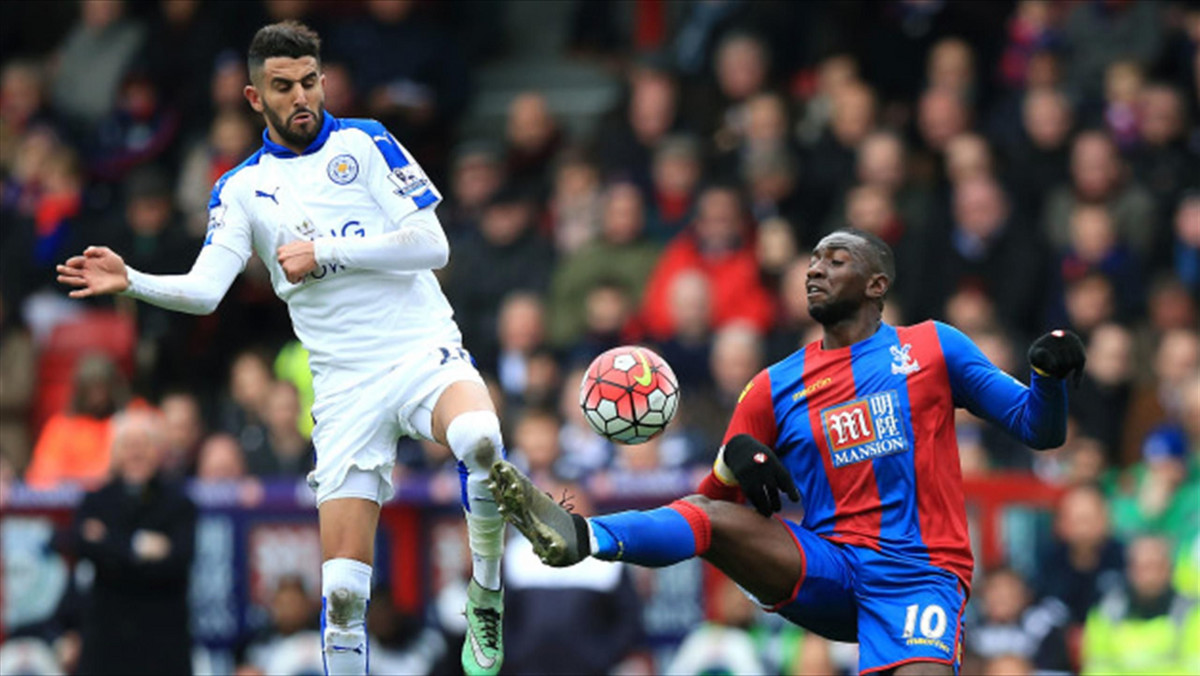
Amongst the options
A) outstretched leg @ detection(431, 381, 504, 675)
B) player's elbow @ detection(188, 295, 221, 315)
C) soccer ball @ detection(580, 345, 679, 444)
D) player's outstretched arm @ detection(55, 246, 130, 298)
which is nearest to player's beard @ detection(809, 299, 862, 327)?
soccer ball @ detection(580, 345, 679, 444)

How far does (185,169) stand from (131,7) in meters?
2.21

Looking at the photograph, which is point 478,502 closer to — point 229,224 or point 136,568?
point 229,224

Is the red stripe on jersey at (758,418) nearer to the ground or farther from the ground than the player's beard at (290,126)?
nearer to the ground

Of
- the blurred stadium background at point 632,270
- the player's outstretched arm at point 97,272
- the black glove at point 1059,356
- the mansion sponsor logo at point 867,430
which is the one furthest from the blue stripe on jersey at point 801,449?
the blurred stadium background at point 632,270

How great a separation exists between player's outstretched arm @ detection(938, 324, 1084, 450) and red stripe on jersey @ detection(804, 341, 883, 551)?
42cm

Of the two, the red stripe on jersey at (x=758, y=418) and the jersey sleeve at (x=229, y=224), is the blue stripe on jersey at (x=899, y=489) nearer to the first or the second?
the red stripe on jersey at (x=758, y=418)

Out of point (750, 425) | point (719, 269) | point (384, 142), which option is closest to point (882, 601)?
point (750, 425)

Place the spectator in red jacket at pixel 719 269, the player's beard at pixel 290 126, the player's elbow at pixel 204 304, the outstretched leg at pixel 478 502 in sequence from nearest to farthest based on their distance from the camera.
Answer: the outstretched leg at pixel 478 502, the player's elbow at pixel 204 304, the player's beard at pixel 290 126, the spectator in red jacket at pixel 719 269

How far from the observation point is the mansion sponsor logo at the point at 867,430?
8938mm

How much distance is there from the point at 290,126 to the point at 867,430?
104 inches

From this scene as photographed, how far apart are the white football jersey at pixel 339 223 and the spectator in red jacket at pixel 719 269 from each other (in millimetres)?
5611

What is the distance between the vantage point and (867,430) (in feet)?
29.4

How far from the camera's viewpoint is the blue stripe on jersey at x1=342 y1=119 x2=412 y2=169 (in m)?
9.30

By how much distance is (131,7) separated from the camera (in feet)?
63.2
